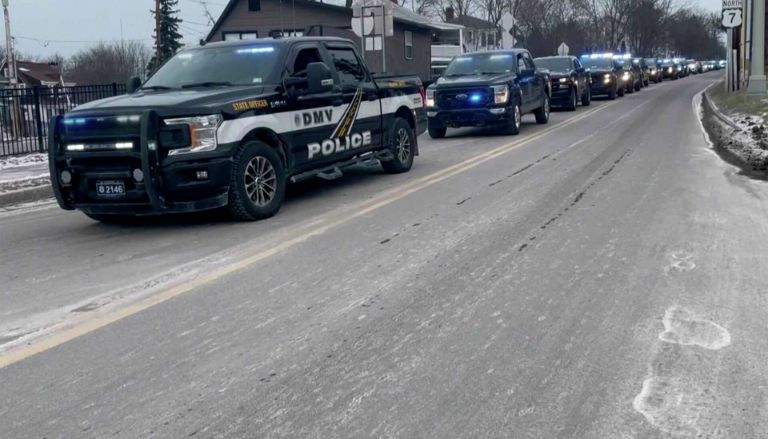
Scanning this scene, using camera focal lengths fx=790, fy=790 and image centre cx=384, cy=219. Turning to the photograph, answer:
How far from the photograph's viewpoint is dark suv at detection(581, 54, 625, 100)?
31.2 meters

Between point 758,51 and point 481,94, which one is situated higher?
point 758,51

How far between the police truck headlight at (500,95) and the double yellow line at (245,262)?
4441mm

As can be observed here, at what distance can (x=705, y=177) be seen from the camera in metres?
10.2

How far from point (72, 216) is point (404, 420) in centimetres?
678

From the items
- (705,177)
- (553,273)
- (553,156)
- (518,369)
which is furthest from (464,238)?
(553,156)

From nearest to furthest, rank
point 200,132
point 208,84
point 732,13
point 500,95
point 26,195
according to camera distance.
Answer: point 200,132
point 208,84
point 26,195
point 500,95
point 732,13

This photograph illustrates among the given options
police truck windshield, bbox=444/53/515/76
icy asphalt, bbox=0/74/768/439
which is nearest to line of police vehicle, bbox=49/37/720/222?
icy asphalt, bbox=0/74/768/439

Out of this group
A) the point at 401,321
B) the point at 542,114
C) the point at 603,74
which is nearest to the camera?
the point at 401,321

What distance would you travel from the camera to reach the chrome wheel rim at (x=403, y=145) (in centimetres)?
1145

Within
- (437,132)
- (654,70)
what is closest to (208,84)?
(437,132)

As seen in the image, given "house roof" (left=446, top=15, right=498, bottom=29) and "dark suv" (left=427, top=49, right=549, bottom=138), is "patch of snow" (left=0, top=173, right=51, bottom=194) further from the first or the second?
"house roof" (left=446, top=15, right=498, bottom=29)

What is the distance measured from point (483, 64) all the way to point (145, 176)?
12143 mm

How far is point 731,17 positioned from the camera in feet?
78.0

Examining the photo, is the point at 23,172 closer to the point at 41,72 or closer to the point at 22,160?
the point at 22,160
